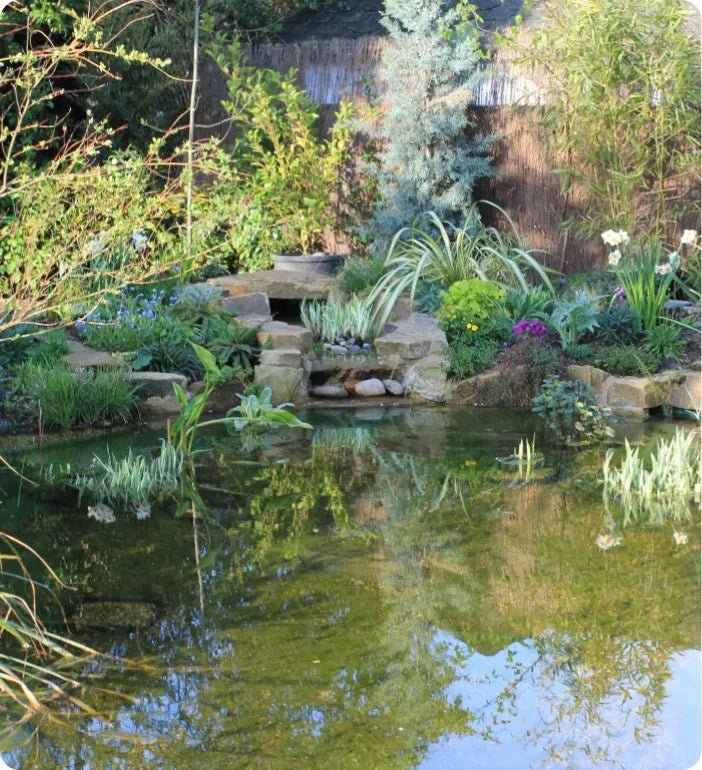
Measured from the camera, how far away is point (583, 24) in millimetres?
8141

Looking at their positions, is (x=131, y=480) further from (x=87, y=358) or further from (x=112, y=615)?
(x=87, y=358)

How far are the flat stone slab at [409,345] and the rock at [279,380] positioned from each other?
801mm

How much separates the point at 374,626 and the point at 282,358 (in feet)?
12.1

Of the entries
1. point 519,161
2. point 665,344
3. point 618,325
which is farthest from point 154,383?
point 519,161

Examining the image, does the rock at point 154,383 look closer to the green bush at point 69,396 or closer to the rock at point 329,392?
the green bush at point 69,396

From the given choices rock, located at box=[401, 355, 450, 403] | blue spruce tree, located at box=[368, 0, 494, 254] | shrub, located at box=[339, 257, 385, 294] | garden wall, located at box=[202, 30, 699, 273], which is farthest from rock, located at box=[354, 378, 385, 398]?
garden wall, located at box=[202, 30, 699, 273]

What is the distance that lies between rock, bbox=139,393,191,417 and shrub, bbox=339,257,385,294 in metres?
2.49

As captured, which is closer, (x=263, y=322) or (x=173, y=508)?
(x=173, y=508)

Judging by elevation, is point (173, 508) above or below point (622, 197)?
below

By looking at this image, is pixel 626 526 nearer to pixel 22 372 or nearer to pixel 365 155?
pixel 22 372

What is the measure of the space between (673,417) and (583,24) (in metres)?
3.63

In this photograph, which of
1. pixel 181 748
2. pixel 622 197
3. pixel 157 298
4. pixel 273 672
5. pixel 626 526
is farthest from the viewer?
pixel 622 197

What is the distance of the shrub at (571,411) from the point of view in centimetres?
582

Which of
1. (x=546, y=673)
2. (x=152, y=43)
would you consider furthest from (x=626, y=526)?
(x=152, y=43)
